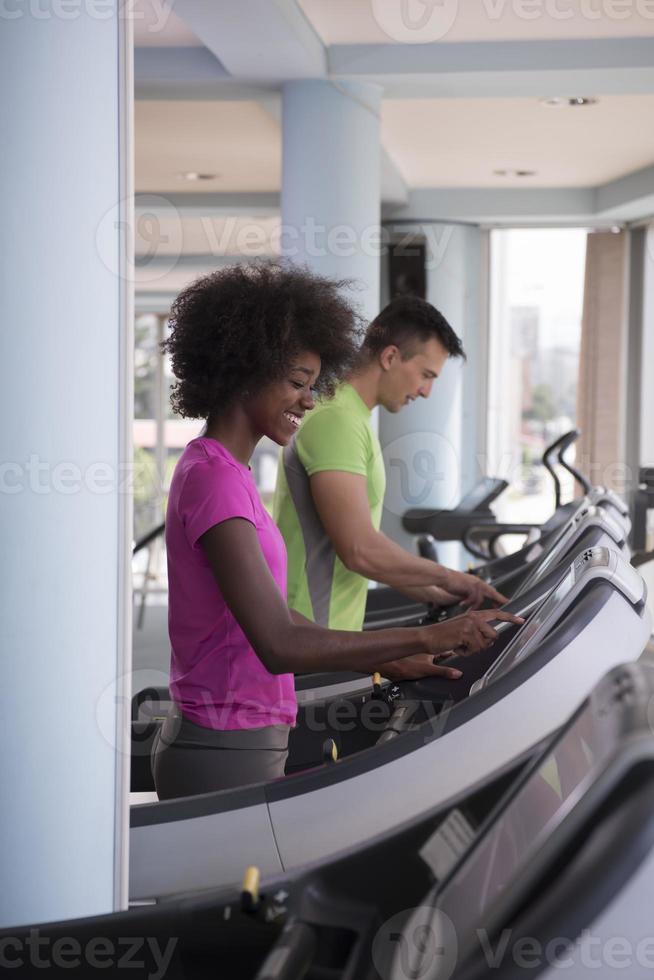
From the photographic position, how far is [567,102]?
15.8ft

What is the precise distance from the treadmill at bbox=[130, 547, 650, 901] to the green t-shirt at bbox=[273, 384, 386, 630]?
0.75 metres

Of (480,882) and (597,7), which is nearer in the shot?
(480,882)

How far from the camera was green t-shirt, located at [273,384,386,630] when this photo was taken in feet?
7.29

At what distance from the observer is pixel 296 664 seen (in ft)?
4.66

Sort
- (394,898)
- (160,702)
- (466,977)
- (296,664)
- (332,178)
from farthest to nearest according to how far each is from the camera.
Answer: (332,178) → (160,702) → (296,664) → (394,898) → (466,977)

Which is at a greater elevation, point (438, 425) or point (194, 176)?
point (194, 176)

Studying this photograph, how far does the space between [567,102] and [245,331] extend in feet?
11.8

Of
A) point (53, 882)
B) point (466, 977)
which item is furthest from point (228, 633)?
point (466, 977)

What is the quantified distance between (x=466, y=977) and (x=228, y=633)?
804 mm

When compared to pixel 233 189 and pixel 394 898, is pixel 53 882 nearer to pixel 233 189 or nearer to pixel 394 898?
pixel 394 898

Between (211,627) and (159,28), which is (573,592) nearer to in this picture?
(211,627)

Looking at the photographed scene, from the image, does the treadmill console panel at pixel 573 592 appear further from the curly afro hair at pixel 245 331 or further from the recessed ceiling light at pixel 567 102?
the recessed ceiling light at pixel 567 102

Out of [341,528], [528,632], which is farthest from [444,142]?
[528,632]

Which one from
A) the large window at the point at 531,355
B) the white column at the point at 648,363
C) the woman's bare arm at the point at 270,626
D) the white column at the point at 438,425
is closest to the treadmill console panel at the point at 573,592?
the woman's bare arm at the point at 270,626
